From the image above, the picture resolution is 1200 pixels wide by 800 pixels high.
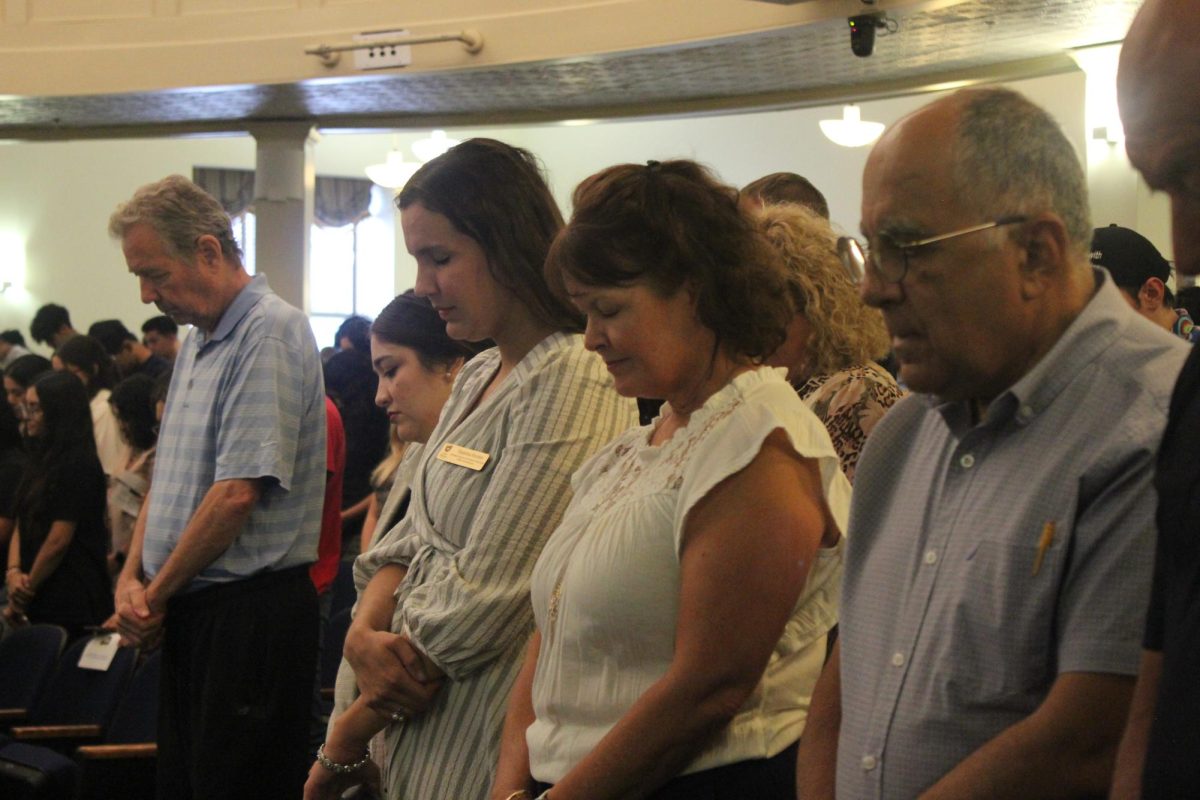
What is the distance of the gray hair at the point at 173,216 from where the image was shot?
336 cm

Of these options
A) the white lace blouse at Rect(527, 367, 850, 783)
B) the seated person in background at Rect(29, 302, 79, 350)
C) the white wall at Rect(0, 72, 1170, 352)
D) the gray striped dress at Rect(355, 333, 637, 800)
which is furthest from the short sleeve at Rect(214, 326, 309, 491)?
the white wall at Rect(0, 72, 1170, 352)

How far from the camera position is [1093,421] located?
126 cm

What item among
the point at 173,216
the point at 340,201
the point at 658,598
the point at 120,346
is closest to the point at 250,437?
the point at 173,216

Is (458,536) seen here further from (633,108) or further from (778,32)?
(633,108)

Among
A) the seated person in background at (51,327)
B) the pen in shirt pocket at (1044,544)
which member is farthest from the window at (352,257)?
the pen in shirt pocket at (1044,544)

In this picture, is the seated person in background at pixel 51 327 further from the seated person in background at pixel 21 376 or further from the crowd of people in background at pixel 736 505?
the crowd of people in background at pixel 736 505

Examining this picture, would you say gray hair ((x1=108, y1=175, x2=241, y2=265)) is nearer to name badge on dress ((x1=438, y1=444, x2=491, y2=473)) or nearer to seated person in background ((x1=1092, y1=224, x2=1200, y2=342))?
name badge on dress ((x1=438, y1=444, x2=491, y2=473))

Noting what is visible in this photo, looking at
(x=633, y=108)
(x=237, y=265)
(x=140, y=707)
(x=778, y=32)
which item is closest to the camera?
(x=237, y=265)

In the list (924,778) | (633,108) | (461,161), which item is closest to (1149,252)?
(461,161)

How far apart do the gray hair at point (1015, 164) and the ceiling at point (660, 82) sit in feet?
15.4

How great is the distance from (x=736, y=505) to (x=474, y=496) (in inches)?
27.3

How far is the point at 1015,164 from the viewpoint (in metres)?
1.32

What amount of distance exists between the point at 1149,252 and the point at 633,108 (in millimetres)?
5198

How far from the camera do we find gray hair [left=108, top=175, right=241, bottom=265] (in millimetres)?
3355
